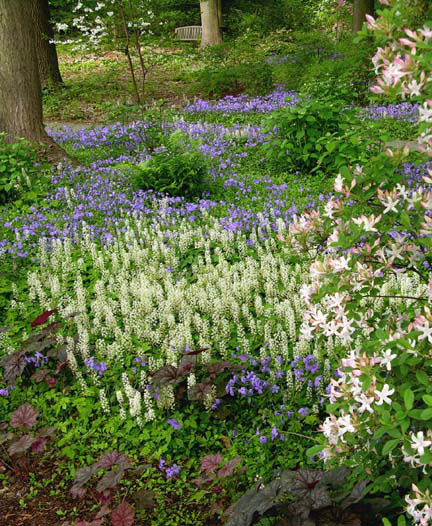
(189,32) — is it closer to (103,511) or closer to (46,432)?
(46,432)

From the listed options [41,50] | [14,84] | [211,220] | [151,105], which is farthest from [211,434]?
[41,50]

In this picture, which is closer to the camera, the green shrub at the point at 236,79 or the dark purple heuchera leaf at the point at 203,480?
the dark purple heuchera leaf at the point at 203,480

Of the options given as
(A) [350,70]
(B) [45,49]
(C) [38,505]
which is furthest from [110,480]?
(B) [45,49]

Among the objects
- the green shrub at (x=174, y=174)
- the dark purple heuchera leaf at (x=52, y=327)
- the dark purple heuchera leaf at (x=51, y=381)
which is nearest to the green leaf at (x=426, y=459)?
the dark purple heuchera leaf at (x=51, y=381)

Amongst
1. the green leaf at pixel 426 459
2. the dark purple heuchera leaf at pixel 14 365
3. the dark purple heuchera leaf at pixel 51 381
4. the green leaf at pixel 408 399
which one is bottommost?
the dark purple heuchera leaf at pixel 51 381

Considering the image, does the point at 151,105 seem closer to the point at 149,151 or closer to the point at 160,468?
the point at 149,151

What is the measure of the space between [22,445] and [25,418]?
0.19 m

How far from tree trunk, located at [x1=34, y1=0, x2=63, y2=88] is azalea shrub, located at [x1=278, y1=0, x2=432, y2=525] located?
1496cm

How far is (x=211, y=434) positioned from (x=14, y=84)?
654 centimetres

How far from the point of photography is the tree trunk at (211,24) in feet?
75.0

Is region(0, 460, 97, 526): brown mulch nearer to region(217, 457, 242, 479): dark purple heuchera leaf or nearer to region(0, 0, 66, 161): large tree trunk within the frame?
region(217, 457, 242, 479): dark purple heuchera leaf

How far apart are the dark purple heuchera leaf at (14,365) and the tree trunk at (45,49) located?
13.2m

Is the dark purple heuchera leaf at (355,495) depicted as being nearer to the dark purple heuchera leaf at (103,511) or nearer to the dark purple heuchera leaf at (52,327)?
the dark purple heuchera leaf at (103,511)

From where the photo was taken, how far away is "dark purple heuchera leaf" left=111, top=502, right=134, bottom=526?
2.76 m
